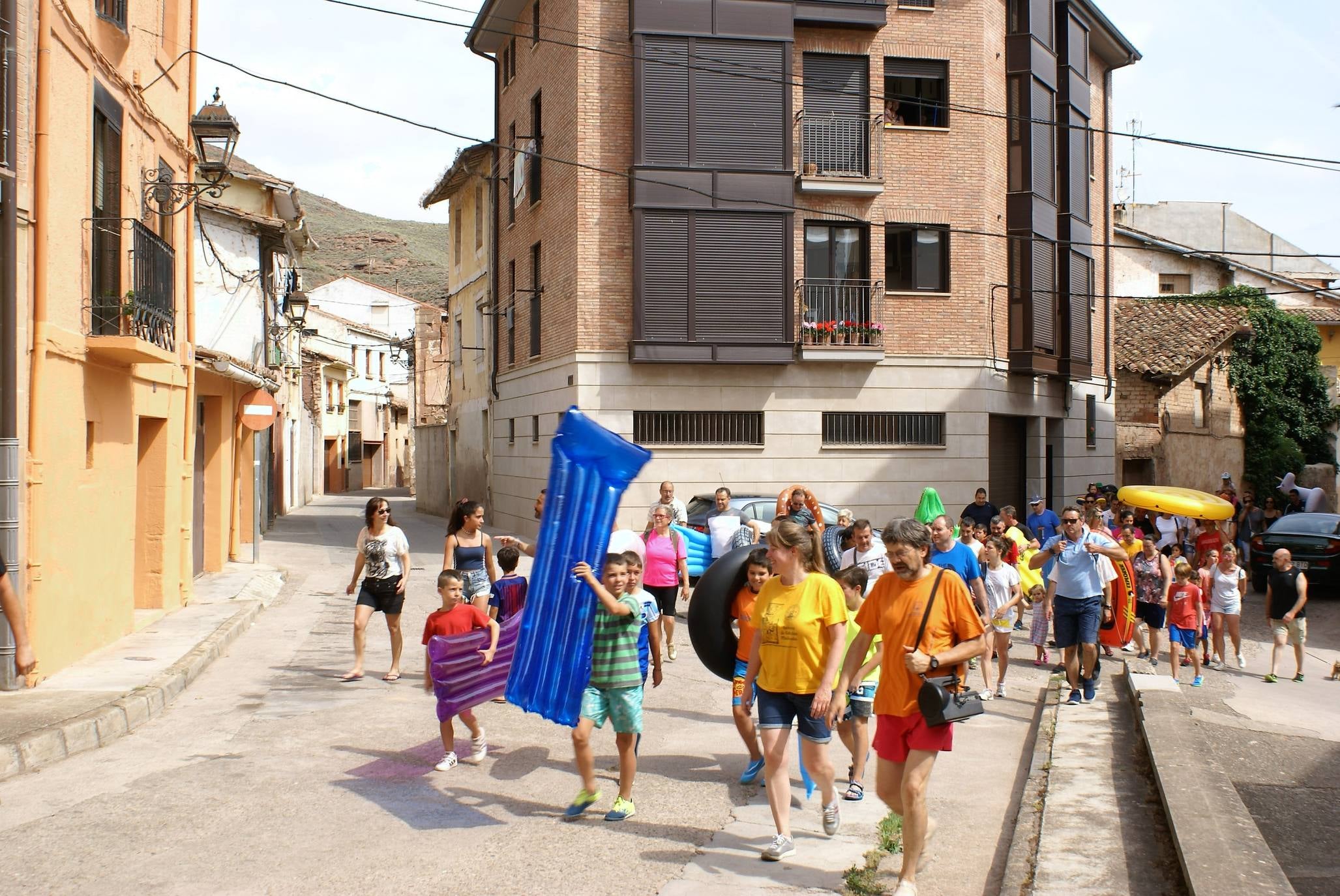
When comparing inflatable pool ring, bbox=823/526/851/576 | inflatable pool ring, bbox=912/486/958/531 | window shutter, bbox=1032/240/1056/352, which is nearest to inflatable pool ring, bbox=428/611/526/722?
inflatable pool ring, bbox=823/526/851/576

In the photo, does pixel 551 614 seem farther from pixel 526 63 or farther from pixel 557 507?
pixel 526 63

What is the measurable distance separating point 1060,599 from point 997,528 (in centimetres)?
443

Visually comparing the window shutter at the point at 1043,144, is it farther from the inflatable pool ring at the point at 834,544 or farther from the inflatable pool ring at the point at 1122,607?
the inflatable pool ring at the point at 834,544

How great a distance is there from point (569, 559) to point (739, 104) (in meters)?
17.1

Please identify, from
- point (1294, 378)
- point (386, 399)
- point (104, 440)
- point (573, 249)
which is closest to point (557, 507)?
point (104, 440)

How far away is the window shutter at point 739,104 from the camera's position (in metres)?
22.0

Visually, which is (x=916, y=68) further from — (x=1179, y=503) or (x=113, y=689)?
(x=113, y=689)

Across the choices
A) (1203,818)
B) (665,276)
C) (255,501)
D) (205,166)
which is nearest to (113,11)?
(205,166)

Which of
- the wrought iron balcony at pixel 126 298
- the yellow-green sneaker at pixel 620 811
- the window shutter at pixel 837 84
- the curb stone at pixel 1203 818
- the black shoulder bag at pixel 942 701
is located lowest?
the yellow-green sneaker at pixel 620 811

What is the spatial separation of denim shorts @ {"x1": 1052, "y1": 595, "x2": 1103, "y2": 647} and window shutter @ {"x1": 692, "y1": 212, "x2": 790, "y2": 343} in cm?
1237

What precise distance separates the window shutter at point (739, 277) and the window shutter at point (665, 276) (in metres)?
0.22

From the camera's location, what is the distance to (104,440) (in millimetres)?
11570

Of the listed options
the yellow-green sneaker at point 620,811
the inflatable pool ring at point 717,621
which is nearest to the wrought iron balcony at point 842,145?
the inflatable pool ring at point 717,621

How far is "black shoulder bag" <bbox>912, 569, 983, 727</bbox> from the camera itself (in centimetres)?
535
